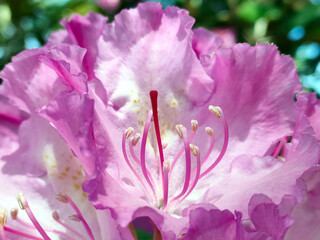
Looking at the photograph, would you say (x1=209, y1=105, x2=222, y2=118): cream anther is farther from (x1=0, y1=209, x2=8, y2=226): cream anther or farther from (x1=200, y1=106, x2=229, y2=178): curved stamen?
(x1=0, y1=209, x2=8, y2=226): cream anther

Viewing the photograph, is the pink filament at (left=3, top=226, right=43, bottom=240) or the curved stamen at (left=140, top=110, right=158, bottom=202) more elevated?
Answer: the curved stamen at (left=140, top=110, right=158, bottom=202)

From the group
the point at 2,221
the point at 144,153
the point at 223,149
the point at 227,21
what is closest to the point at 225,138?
the point at 223,149

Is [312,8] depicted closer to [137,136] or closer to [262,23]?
[262,23]

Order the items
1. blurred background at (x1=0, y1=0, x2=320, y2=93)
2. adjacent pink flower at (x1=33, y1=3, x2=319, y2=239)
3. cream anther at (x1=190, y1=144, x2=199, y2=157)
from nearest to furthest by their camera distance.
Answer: adjacent pink flower at (x1=33, y1=3, x2=319, y2=239) < cream anther at (x1=190, y1=144, x2=199, y2=157) < blurred background at (x1=0, y1=0, x2=320, y2=93)

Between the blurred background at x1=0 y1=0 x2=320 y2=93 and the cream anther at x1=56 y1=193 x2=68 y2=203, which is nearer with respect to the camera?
the cream anther at x1=56 y1=193 x2=68 y2=203

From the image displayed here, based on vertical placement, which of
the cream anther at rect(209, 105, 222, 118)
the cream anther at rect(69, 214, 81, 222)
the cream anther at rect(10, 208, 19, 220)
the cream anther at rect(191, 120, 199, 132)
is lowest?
the cream anther at rect(69, 214, 81, 222)

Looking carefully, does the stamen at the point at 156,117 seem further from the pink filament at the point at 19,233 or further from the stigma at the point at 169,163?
the pink filament at the point at 19,233

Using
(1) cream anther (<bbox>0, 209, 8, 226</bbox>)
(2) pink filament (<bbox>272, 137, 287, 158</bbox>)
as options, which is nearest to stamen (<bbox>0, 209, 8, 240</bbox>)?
(1) cream anther (<bbox>0, 209, 8, 226</bbox>)

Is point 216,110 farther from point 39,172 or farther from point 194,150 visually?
point 39,172
